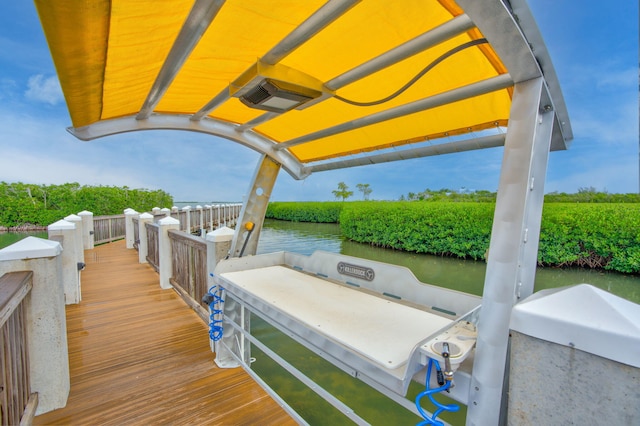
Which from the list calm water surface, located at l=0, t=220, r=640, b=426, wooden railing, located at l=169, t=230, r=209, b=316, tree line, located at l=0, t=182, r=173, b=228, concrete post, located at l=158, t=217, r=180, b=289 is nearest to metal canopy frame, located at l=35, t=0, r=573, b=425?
calm water surface, located at l=0, t=220, r=640, b=426

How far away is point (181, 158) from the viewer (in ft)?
88.6

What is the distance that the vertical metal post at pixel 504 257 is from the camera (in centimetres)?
119

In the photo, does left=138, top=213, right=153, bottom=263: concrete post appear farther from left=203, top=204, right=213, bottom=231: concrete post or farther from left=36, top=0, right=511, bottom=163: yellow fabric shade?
left=203, top=204, right=213, bottom=231: concrete post

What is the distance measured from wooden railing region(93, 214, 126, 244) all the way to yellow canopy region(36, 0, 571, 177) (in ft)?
35.4

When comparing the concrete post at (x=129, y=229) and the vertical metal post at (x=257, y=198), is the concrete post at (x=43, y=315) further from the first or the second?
the concrete post at (x=129, y=229)

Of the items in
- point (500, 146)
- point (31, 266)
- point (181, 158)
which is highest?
point (181, 158)

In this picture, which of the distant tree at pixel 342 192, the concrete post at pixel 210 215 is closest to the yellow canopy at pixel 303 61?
the concrete post at pixel 210 215

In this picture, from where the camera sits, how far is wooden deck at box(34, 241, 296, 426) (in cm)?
248

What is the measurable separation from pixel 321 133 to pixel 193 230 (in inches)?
502

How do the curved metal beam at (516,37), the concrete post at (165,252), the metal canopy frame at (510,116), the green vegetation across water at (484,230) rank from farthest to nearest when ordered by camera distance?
1. the green vegetation across water at (484,230)
2. the concrete post at (165,252)
3. the metal canopy frame at (510,116)
4. the curved metal beam at (516,37)

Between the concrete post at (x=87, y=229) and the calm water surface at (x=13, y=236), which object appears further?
the calm water surface at (x=13, y=236)

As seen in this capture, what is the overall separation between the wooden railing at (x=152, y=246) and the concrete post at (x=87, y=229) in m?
3.04

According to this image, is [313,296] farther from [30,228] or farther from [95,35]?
[30,228]

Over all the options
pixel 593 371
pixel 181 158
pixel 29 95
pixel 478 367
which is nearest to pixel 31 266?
pixel 478 367
